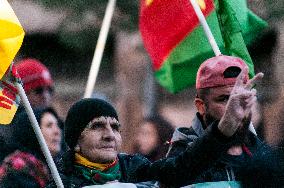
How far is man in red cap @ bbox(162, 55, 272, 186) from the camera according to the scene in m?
3.86

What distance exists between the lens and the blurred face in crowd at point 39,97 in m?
5.66

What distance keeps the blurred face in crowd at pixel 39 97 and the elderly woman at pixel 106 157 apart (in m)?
1.44

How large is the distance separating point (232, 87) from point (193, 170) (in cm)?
41

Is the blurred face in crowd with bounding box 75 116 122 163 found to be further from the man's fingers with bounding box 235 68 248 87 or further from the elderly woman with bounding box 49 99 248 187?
the man's fingers with bounding box 235 68 248 87

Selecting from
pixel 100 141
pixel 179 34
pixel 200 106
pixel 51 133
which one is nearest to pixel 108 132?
pixel 100 141

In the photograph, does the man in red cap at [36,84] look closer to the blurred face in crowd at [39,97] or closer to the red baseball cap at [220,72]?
the blurred face in crowd at [39,97]

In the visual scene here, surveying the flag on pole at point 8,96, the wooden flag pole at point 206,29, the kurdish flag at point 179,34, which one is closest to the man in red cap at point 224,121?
the wooden flag pole at point 206,29

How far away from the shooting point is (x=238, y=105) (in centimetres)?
383

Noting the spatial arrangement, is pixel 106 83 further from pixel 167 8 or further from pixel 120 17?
pixel 167 8

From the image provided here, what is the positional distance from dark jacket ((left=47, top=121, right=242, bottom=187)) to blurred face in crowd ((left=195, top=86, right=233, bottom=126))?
0.18 m

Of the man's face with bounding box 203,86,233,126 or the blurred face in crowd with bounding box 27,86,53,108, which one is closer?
the man's face with bounding box 203,86,233,126

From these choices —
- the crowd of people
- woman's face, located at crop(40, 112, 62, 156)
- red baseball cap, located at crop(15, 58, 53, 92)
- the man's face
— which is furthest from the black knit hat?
red baseball cap, located at crop(15, 58, 53, 92)

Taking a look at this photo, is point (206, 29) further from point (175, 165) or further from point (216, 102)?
point (175, 165)

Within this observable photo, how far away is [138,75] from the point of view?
9977mm
